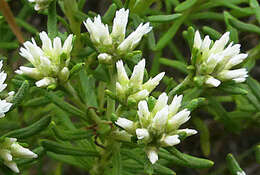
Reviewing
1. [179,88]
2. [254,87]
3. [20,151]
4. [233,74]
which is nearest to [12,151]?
[20,151]

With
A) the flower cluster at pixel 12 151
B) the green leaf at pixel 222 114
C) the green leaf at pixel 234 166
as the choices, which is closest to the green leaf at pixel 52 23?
the flower cluster at pixel 12 151

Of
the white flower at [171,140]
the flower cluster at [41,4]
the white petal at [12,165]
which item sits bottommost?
the white petal at [12,165]

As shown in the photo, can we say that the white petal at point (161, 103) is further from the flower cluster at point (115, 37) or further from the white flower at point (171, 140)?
the flower cluster at point (115, 37)

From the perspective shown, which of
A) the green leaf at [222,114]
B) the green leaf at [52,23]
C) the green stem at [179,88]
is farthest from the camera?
the green leaf at [222,114]

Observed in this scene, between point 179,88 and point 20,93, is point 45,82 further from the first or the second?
point 179,88

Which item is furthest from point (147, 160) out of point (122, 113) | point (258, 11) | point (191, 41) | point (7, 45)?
point (7, 45)

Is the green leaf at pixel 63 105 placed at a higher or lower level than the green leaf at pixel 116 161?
higher
